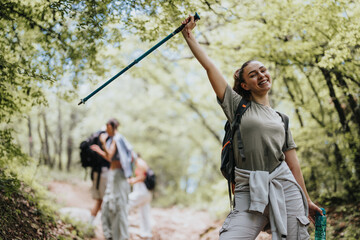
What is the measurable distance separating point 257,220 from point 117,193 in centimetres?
390

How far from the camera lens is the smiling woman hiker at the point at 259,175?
7.49 ft

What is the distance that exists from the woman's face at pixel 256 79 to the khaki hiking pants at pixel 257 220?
0.75 metres

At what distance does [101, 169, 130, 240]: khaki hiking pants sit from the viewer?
5727 millimetres

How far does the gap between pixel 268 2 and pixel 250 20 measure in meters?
0.45

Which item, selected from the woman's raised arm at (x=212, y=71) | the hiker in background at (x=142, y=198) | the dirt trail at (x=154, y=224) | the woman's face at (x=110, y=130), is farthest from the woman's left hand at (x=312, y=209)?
the hiker in background at (x=142, y=198)

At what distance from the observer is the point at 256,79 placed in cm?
260

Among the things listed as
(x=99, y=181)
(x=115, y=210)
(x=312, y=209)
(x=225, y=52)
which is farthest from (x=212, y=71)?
(x=99, y=181)

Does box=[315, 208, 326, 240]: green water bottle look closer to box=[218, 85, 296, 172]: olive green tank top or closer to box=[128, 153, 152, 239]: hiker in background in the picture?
box=[218, 85, 296, 172]: olive green tank top

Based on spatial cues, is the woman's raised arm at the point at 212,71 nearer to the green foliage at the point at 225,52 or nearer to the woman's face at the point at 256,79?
the woman's face at the point at 256,79

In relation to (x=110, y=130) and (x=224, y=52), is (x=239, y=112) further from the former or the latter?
(x=224, y=52)

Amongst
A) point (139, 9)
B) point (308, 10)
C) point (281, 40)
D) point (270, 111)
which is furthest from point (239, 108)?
point (281, 40)

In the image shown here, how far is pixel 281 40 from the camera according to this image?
552cm

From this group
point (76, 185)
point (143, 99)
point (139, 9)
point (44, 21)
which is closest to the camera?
point (139, 9)

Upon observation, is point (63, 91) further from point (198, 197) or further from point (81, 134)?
point (198, 197)
